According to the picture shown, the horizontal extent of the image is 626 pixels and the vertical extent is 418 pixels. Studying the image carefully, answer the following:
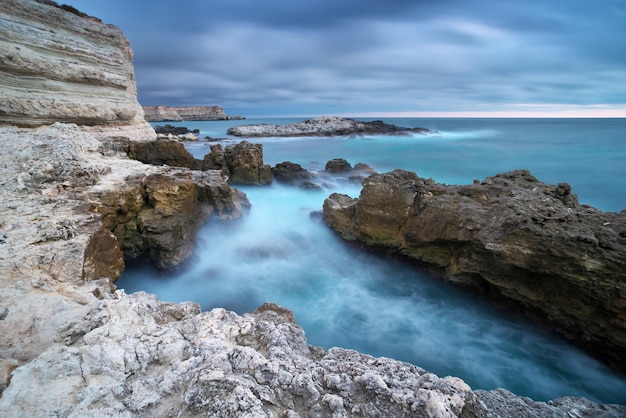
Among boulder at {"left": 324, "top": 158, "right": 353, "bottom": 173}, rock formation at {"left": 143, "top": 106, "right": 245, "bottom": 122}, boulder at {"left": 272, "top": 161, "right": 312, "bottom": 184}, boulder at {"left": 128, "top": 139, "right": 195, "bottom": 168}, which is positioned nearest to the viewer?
boulder at {"left": 128, "top": 139, "right": 195, "bottom": 168}

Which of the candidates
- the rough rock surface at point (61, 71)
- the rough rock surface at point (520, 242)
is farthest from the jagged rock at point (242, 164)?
the rough rock surface at point (520, 242)

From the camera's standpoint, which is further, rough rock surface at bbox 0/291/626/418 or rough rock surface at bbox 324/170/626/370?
rough rock surface at bbox 324/170/626/370

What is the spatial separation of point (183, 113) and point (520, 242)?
12671cm

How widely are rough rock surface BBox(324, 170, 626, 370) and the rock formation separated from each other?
10102cm

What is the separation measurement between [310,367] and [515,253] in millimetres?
4502

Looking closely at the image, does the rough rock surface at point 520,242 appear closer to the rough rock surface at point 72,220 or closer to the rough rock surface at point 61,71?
the rough rock surface at point 72,220

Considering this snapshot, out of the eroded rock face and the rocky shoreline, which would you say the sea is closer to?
the eroded rock face

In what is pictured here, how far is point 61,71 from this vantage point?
30.2 ft

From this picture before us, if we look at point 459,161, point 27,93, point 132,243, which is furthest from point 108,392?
point 459,161

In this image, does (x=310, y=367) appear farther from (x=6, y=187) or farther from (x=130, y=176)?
(x=130, y=176)

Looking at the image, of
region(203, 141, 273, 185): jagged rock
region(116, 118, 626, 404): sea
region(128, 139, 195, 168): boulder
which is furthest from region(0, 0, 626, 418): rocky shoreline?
region(203, 141, 273, 185): jagged rock

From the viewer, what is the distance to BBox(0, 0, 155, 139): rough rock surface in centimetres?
816

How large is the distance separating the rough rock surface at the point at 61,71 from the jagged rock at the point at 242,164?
3.28m

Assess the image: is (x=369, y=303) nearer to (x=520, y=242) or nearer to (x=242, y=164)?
(x=520, y=242)
